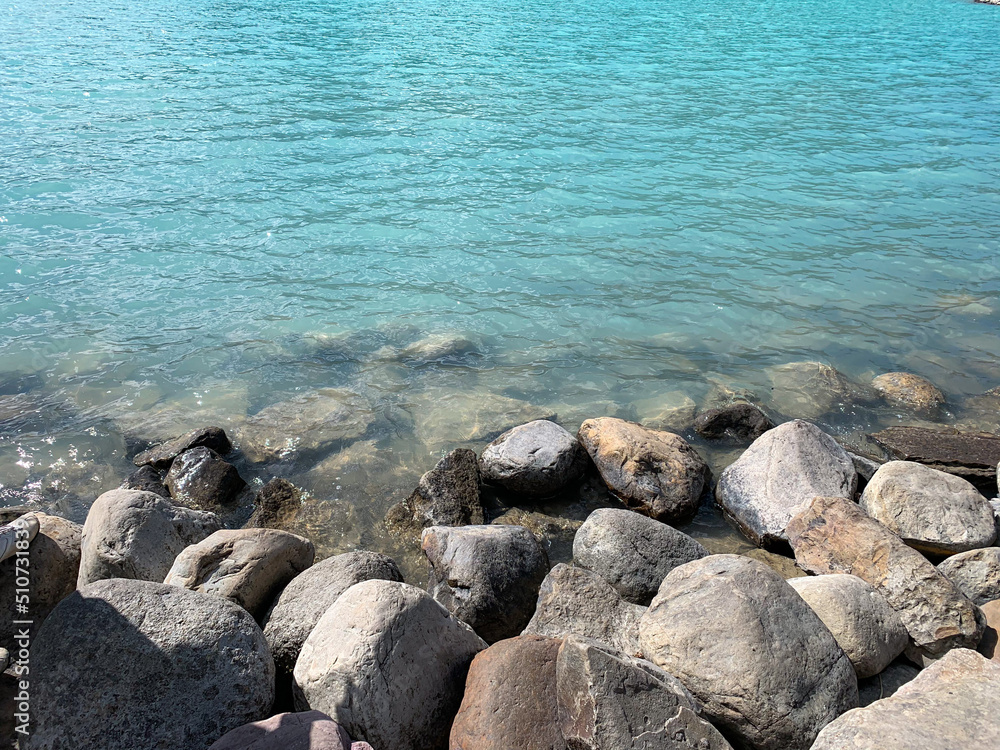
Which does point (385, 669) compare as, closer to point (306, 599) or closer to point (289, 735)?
point (289, 735)

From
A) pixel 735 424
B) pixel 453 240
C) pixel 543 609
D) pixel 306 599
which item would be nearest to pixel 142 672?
pixel 306 599

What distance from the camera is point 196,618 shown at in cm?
398

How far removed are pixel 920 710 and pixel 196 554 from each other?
169 inches

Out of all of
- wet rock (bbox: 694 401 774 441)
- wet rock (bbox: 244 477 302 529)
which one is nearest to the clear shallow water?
wet rock (bbox: 244 477 302 529)

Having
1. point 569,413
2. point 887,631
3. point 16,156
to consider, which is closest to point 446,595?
point 887,631

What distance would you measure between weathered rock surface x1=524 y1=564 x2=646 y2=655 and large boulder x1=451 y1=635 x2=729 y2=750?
0.64 m

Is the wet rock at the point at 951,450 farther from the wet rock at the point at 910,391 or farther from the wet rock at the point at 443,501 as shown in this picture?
the wet rock at the point at 443,501

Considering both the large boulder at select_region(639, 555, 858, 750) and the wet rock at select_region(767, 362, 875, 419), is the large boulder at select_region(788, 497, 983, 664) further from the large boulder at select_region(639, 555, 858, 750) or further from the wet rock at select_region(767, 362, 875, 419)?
the wet rock at select_region(767, 362, 875, 419)

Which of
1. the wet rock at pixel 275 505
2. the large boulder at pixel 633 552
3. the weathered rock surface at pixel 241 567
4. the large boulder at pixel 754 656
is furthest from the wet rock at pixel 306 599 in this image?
the large boulder at pixel 754 656

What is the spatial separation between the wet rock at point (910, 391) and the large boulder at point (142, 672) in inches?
291

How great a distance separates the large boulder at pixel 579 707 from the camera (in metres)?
3.54

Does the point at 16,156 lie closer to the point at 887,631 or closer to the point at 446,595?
the point at 446,595

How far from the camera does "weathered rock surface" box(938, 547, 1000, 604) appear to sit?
520 cm

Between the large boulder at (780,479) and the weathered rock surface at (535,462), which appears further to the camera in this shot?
the weathered rock surface at (535,462)
